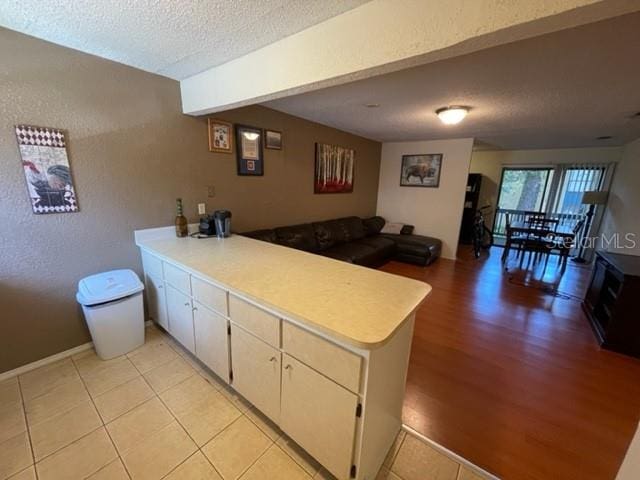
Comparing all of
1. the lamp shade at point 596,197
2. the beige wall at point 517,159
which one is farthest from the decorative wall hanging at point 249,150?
the lamp shade at point 596,197

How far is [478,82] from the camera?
214cm

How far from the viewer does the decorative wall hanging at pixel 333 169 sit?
4094mm

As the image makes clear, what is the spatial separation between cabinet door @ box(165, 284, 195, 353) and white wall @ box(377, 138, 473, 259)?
4743 millimetres

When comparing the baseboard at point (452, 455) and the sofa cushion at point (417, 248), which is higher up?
the sofa cushion at point (417, 248)

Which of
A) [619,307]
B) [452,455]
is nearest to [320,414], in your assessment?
[452,455]

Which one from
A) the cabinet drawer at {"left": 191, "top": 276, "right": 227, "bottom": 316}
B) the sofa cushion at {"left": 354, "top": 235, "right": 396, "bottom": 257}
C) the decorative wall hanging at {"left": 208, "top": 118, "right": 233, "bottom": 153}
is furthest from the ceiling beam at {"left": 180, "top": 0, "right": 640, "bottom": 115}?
the sofa cushion at {"left": 354, "top": 235, "right": 396, "bottom": 257}

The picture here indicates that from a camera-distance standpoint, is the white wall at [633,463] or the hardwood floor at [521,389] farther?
the hardwood floor at [521,389]

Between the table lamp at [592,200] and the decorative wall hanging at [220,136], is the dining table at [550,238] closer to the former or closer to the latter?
the table lamp at [592,200]

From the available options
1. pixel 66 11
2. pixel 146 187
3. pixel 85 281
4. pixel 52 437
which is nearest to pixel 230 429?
pixel 52 437

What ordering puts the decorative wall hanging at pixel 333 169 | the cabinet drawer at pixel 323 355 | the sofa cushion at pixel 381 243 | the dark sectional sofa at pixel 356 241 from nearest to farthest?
the cabinet drawer at pixel 323 355 < the dark sectional sofa at pixel 356 241 < the decorative wall hanging at pixel 333 169 < the sofa cushion at pixel 381 243

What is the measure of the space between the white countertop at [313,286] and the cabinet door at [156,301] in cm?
32

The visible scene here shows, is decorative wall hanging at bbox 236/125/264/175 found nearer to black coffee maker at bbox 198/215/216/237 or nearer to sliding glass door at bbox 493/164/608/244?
black coffee maker at bbox 198/215/216/237

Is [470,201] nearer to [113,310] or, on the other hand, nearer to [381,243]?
[381,243]

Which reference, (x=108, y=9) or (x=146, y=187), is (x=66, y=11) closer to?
(x=108, y=9)
